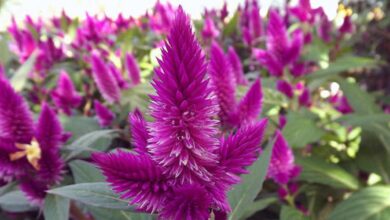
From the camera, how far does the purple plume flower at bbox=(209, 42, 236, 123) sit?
2.56ft

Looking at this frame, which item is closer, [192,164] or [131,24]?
[192,164]

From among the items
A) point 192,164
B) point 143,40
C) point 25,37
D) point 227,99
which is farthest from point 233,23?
point 192,164

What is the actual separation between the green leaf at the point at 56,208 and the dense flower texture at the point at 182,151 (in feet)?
0.90

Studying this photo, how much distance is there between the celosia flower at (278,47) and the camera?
47.2 inches

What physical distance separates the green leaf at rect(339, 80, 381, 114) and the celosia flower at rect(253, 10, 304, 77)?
10.9 inches

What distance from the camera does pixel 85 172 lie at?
771mm

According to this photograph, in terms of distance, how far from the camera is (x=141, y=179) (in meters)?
0.45

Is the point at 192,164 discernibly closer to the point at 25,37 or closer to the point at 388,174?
the point at 388,174

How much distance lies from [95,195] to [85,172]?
0.23 meters

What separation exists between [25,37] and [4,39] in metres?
0.89

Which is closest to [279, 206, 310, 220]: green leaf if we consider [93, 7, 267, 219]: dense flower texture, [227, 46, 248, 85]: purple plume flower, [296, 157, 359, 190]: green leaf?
[296, 157, 359, 190]: green leaf

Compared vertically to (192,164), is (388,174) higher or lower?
lower

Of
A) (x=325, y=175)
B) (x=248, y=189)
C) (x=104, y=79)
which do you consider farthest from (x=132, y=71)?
(x=248, y=189)

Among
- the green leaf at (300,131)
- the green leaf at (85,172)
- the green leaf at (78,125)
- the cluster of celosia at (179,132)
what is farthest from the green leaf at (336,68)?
the green leaf at (85,172)
